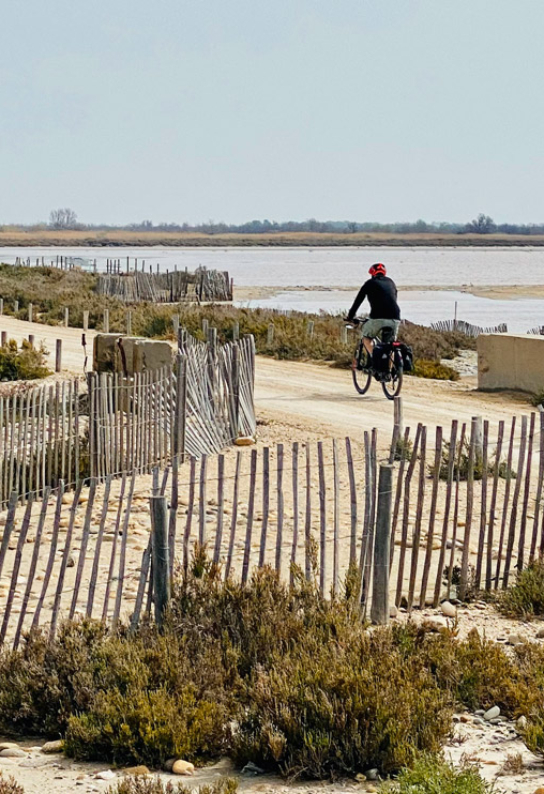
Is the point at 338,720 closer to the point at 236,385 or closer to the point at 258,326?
the point at 236,385

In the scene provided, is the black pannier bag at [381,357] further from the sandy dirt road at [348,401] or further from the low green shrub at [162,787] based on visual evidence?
the low green shrub at [162,787]

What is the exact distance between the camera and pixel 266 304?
58.7 m

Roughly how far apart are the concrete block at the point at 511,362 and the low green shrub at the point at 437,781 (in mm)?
14151

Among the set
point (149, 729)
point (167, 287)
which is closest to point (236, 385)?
point (149, 729)

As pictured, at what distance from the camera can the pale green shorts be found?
16609mm

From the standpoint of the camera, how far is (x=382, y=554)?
7.64 metres

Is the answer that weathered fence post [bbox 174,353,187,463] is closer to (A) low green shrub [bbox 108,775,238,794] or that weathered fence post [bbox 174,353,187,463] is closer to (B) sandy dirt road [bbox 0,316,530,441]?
(B) sandy dirt road [bbox 0,316,530,441]

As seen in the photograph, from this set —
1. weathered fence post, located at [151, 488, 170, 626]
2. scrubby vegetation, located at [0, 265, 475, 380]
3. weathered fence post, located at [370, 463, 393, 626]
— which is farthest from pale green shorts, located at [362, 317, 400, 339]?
weathered fence post, located at [151, 488, 170, 626]

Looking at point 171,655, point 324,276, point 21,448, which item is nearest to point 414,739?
point 171,655

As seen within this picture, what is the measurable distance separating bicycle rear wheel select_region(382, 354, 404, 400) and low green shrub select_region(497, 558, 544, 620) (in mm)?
8717

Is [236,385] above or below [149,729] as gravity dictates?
above

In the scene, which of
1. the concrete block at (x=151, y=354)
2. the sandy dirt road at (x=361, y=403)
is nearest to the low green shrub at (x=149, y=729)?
the sandy dirt road at (x=361, y=403)

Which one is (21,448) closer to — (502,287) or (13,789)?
(13,789)

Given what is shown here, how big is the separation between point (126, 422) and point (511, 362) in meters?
8.42
